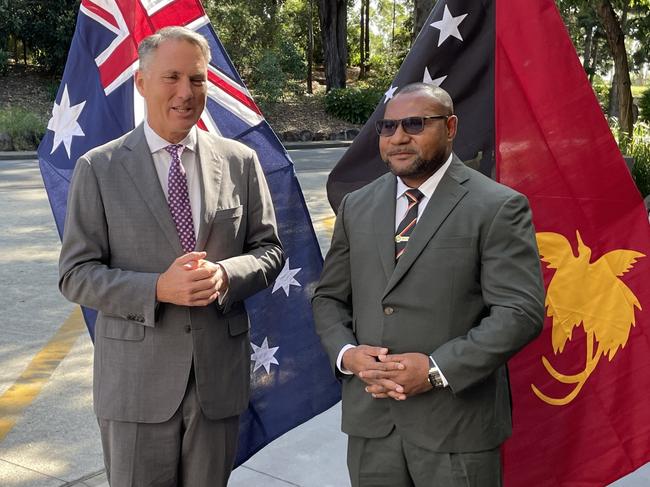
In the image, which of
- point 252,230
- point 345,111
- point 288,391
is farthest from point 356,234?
point 345,111

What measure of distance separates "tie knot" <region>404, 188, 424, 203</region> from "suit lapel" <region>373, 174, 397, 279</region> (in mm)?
52

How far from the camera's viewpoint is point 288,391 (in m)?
3.57

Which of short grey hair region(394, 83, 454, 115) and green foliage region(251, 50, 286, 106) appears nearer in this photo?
short grey hair region(394, 83, 454, 115)

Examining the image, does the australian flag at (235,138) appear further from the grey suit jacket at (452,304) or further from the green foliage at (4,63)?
the green foliage at (4,63)

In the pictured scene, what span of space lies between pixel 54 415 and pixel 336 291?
2965mm

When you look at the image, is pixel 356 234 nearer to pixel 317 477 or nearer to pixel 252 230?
pixel 252 230

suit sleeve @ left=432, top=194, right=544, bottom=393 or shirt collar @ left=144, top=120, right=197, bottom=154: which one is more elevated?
shirt collar @ left=144, top=120, right=197, bottom=154

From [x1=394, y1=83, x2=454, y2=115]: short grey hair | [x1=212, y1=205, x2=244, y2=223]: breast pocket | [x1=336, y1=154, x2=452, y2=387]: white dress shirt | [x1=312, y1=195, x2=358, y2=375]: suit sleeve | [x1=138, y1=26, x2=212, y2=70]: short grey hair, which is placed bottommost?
[x1=312, y1=195, x2=358, y2=375]: suit sleeve

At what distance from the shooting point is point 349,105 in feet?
92.5

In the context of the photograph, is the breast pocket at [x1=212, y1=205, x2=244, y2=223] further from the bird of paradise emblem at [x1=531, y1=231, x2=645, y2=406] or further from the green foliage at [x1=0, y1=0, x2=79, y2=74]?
the green foliage at [x1=0, y1=0, x2=79, y2=74]

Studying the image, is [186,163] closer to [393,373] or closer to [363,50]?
[393,373]

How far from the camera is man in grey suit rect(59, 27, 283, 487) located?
259 centimetres

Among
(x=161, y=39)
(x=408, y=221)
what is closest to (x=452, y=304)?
(x=408, y=221)

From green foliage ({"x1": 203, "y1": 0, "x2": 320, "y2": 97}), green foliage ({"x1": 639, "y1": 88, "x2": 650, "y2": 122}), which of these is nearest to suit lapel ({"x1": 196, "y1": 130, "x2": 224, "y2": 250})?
green foliage ({"x1": 639, "y1": 88, "x2": 650, "y2": 122})
